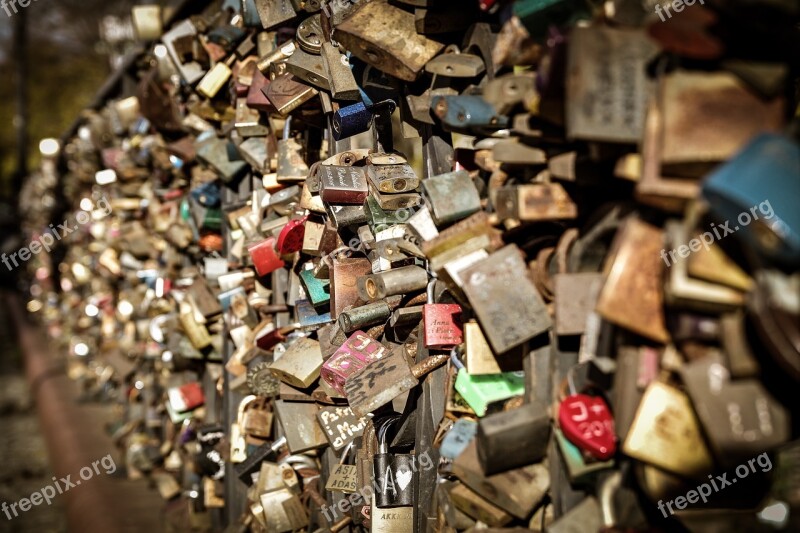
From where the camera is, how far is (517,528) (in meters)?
1.49

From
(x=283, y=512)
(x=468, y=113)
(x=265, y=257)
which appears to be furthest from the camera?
(x=265, y=257)

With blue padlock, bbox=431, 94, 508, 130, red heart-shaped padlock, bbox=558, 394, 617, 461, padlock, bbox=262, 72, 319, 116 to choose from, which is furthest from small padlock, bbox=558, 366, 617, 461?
padlock, bbox=262, 72, 319, 116

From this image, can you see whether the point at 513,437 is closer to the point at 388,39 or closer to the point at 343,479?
the point at 343,479

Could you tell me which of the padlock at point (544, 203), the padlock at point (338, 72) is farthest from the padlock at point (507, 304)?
the padlock at point (338, 72)

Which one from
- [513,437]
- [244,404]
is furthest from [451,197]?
[244,404]

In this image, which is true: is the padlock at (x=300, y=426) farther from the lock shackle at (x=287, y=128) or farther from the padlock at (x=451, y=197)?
the padlock at (x=451, y=197)

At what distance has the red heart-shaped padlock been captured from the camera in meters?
1.29

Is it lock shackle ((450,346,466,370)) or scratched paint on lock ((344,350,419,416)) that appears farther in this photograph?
scratched paint on lock ((344,350,419,416))

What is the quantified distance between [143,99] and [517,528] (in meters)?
3.40

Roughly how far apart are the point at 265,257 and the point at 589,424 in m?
1.69

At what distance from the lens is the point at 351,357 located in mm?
2107

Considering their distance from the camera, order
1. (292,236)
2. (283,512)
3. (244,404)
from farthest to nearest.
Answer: (244,404) < (283,512) < (292,236)

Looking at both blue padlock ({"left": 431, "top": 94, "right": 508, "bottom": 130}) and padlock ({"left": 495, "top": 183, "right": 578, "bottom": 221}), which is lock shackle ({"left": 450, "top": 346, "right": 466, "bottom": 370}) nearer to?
padlock ({"left": 495, "top": 183, "right": 578, "bottom": 221})

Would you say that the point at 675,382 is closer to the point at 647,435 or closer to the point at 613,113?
the point at 647,435
